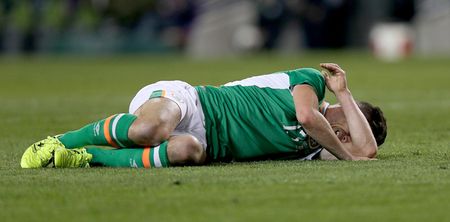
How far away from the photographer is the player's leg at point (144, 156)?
6949 millimetres

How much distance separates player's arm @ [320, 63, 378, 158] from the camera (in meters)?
7.29

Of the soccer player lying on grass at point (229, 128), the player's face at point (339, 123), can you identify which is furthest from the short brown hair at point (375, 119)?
the player's face at point (339, 123)

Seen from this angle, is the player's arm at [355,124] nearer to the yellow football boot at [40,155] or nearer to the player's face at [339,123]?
the player's face at [339,123]

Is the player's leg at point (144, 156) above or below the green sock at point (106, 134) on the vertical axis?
below

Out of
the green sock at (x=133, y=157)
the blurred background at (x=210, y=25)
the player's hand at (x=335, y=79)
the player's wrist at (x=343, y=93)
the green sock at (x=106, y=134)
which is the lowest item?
the blurred background at (x=210, y=25)

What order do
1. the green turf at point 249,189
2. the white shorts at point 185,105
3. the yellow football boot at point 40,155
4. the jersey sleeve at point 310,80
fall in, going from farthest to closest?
the jersey sleeve at point 310,80, the white shorts at point 185,105, the yellow football boot at point 40,155, the green turf at point 249,189

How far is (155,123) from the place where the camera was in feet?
22.9

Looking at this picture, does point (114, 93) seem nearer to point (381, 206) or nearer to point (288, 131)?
point (288, 131)

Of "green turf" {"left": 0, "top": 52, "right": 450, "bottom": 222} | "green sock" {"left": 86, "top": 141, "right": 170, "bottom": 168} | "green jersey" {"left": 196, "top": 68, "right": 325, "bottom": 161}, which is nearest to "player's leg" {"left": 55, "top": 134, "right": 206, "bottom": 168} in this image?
"green sock" {"left": 86, "top": 141, "right": 170, "bottom": 168}

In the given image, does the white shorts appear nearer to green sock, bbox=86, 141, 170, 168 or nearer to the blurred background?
green sock, bbox=86, 141, 170, 168

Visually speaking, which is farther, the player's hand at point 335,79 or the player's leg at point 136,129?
the player's hand at point 335,79

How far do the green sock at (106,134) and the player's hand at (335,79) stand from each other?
125 centimetres

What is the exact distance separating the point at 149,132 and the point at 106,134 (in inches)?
13.3

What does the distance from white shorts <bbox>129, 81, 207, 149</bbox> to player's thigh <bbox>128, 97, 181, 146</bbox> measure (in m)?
0.08
